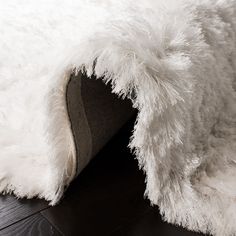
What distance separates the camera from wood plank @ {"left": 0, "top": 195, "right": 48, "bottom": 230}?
72cm

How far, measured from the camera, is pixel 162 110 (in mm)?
638

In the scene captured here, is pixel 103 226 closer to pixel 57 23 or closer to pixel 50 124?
pixel 50 124

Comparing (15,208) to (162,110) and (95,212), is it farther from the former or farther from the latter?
(162,110)

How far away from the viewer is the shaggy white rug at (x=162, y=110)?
641 mm

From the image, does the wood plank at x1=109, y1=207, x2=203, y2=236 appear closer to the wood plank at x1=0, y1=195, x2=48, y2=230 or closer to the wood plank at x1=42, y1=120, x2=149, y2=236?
the wood plank at x1=42, y1=120, x2=149, y2=236

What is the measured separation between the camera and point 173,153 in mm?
696

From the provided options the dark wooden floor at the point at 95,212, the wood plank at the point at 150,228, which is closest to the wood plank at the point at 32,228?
the dark wooden floor at the point at 95,212

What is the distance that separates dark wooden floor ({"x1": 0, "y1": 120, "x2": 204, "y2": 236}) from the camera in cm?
70

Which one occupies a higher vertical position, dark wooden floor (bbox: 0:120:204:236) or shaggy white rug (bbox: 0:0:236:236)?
shaggy white rug (bbox: 0:0:236:236)

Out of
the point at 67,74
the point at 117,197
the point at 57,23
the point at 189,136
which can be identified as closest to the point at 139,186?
the point at 117,197

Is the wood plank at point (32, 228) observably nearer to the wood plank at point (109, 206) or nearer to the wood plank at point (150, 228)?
the wood plank at point (109, 206)

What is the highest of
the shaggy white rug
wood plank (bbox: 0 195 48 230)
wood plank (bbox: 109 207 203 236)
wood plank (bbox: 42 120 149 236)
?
the shaggy white rug

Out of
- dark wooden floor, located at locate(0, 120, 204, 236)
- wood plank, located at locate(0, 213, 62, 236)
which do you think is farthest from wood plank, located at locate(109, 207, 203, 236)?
wood plank, located at locate(0, 213, 62, 236)

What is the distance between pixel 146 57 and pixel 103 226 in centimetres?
32
